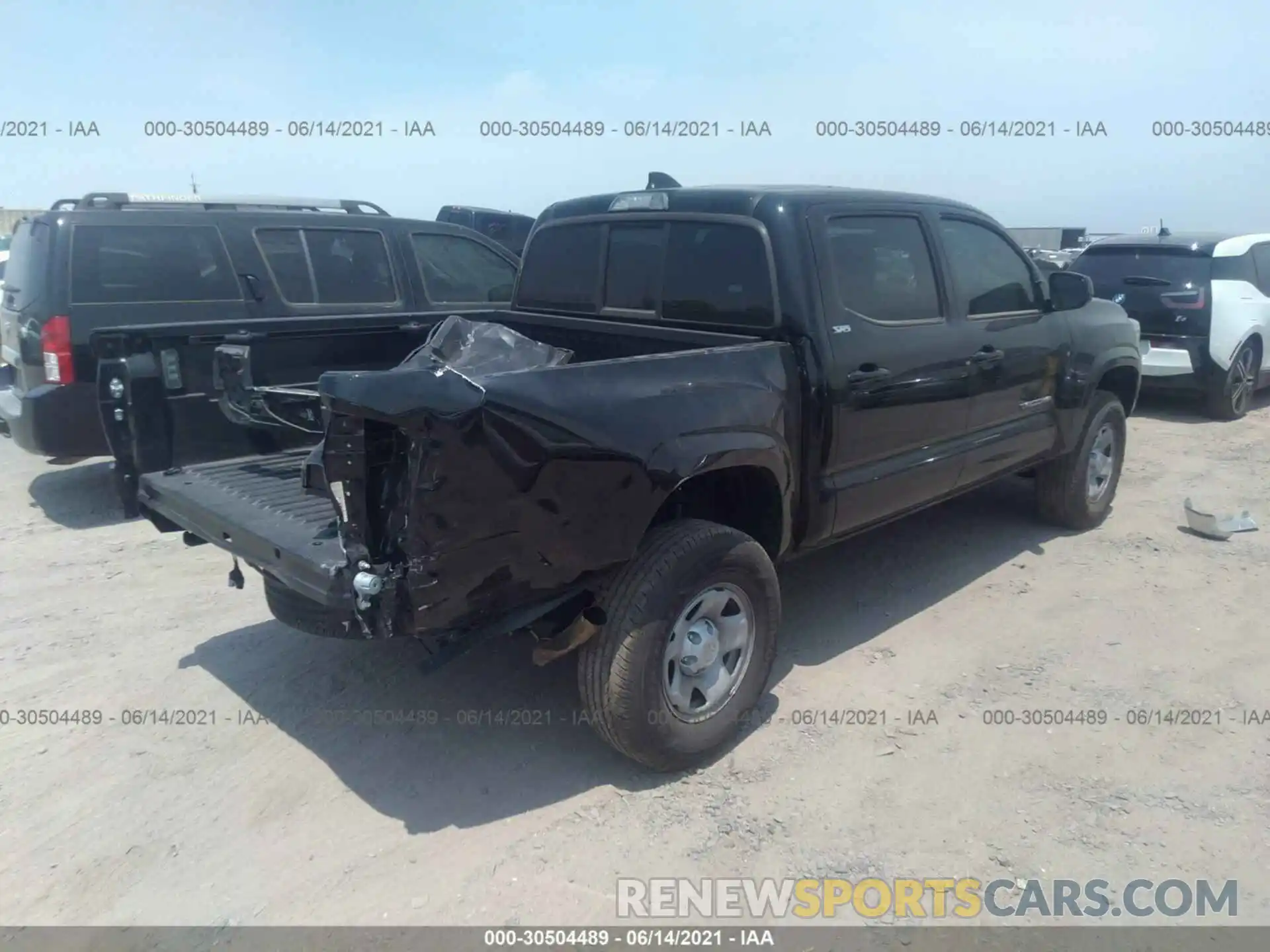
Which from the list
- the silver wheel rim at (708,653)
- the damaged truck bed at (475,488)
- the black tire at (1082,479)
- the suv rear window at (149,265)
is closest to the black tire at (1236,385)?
the black tire at (1082,479)

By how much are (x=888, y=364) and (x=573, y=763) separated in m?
2.08

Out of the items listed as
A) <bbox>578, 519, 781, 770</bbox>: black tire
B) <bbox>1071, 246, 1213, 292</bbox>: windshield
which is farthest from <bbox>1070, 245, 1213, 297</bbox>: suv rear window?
<bbox>578, 519, 781, 770</bbox>: black tire

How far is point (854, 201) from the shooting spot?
13.7 ft

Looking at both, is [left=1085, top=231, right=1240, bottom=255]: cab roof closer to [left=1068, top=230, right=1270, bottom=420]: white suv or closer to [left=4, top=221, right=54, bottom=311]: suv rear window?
[left=1068, top=230, right=1270, bottom=420]: white suv

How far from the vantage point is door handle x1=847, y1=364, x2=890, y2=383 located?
3.91 metres

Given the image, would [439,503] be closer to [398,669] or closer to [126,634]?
[398,669]

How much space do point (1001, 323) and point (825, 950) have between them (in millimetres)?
3302

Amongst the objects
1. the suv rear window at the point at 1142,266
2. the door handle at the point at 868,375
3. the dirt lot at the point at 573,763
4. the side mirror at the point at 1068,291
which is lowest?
the dirt lot at the point at 573,763

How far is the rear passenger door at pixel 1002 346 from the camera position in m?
4.66

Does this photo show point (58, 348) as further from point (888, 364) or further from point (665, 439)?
point (888, 364)

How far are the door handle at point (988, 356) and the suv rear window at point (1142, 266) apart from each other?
16.3 feet

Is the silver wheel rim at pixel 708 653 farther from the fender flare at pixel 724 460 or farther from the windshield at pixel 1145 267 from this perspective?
the windshield at pixel 1145 267

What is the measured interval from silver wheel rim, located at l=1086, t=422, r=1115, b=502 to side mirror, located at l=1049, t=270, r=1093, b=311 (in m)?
0.95

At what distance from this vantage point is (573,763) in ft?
11.3
